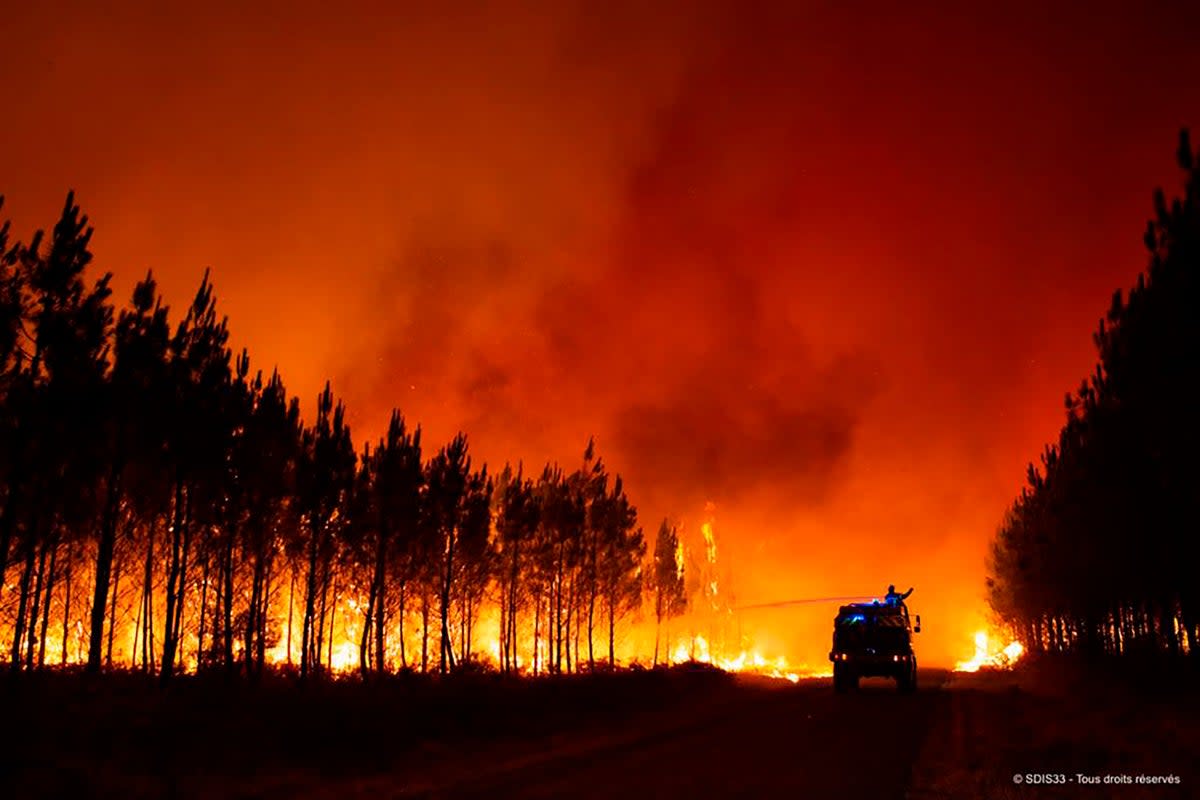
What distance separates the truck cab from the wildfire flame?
128 feet

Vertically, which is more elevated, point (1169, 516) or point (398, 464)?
point (398, 464)

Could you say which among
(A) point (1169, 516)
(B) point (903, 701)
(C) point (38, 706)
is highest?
(A) point (1169, 516)

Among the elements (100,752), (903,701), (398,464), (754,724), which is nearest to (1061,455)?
(903,701)

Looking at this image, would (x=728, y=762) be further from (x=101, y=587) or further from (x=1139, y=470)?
(x=1139, y=470)

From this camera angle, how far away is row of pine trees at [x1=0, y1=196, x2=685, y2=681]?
21.5 metres

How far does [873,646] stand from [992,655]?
6965 centimetres

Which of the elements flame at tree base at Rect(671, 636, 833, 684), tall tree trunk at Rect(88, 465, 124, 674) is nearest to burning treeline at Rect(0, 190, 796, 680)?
tall tree trunk at Rect(88, 465, 124, 674)

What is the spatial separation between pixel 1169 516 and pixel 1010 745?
17.4 metres

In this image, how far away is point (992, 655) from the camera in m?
93.2

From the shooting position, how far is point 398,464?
127 ft

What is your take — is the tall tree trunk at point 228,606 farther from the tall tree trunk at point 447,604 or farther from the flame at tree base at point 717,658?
the flame at tree base at point 717,658

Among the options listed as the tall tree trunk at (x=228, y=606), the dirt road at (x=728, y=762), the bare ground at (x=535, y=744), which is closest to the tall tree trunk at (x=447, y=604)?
the tall tree trunk at (x=228, y=606)

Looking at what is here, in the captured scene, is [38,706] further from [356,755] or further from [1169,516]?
[1169,516]

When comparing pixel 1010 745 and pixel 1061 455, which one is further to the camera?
pixel 1061 455
